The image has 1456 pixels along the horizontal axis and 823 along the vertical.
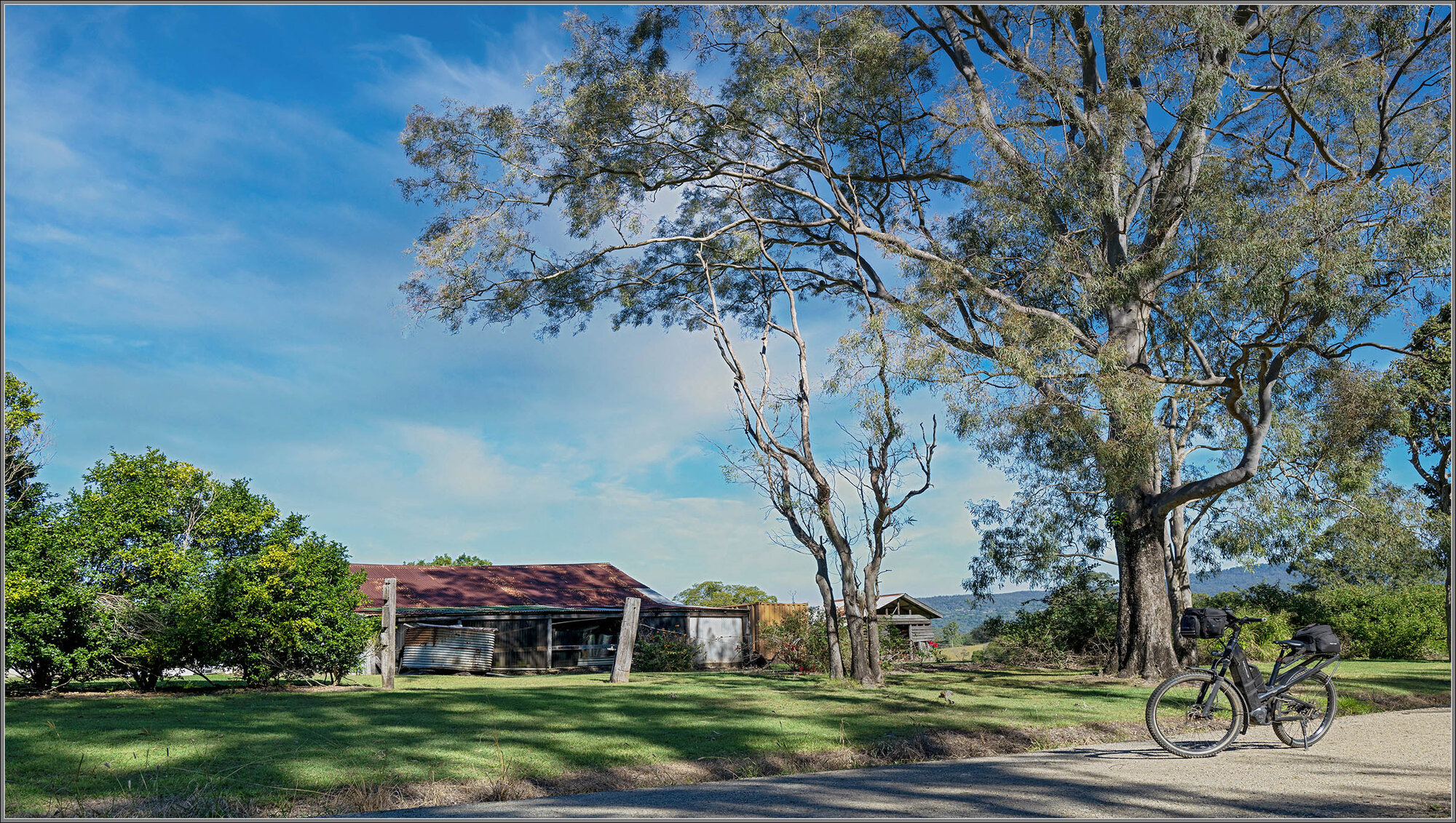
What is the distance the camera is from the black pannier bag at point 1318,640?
25.5ft

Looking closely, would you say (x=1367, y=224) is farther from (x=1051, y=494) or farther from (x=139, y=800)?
(x=139, y=800)

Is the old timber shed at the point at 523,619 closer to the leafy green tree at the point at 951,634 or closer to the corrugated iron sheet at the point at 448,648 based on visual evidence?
the corrugated iron sheet at the point at 448,648

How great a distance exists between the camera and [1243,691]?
301 inches

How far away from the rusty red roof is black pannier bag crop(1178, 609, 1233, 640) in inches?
902

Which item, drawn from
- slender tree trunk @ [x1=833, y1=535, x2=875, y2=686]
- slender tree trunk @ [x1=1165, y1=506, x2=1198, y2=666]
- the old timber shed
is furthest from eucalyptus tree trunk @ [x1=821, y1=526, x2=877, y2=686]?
the old timber shed

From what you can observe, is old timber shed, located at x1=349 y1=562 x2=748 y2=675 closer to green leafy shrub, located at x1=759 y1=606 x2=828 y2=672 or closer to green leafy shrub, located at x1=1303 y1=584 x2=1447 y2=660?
green leafy shrub, located at x1=759 y1=606 x2=828 y2=672

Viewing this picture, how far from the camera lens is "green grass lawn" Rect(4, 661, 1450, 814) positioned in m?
6.43

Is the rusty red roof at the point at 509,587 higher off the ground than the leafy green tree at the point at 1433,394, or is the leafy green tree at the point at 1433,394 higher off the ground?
the leafy green tree at the point at 1433,394

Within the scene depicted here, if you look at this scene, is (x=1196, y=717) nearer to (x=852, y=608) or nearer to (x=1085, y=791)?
(x=1085, y=791)

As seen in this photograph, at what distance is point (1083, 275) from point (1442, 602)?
16130mm

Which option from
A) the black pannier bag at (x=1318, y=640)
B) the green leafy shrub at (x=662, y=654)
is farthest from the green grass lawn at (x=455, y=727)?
the green leafy shrub at (x=662, y=654)

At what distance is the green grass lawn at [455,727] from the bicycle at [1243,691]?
215 centimetres

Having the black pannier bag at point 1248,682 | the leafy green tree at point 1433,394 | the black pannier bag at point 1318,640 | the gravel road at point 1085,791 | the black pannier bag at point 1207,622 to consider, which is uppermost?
the leafy green tree at point 1433,394

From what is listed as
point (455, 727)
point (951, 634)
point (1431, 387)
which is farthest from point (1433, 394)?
point (951, 634)
